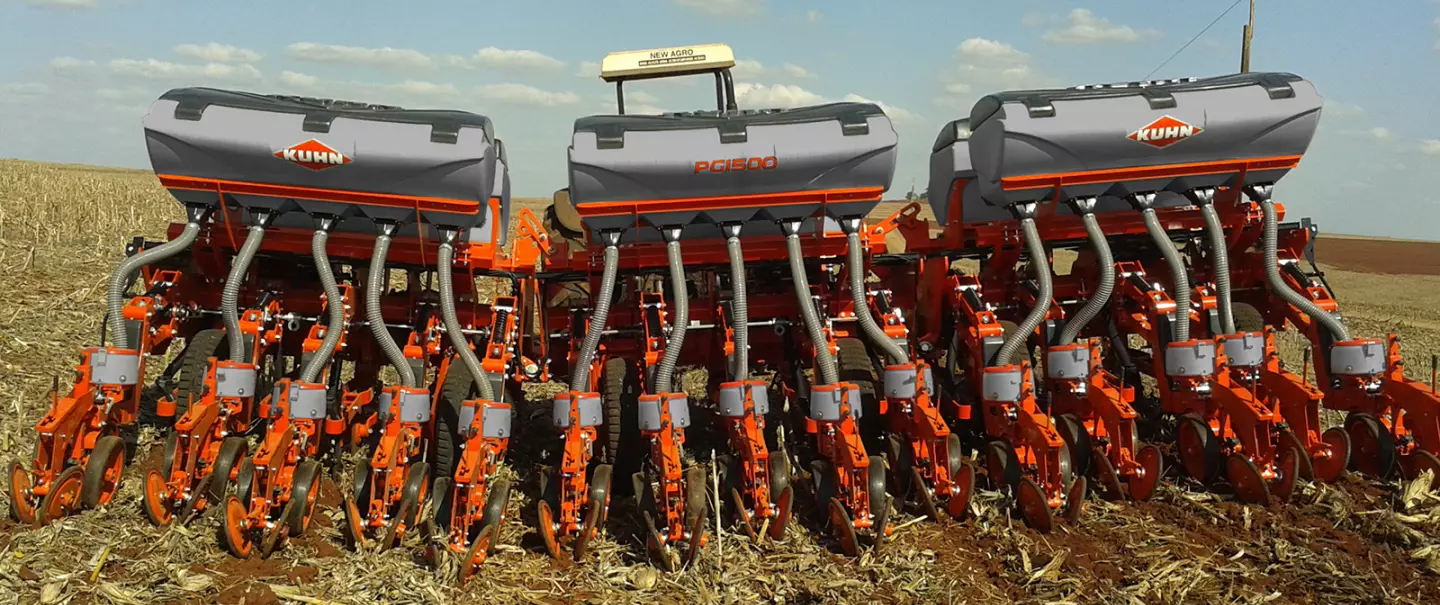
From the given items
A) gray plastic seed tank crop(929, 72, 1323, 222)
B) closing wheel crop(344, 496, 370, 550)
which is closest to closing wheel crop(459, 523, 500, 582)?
closing wheel crop(344, 496, 370, 550)

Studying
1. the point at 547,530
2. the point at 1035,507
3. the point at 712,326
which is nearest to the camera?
the point at 547,530

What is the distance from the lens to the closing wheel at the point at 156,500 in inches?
220

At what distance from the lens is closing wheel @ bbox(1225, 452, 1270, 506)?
6055 mm

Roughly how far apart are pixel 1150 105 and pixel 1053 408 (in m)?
2.35

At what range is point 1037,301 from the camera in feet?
21.4

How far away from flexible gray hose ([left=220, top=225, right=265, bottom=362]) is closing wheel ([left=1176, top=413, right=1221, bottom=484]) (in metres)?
6.61

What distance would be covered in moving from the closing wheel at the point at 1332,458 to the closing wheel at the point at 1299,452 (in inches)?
3.3

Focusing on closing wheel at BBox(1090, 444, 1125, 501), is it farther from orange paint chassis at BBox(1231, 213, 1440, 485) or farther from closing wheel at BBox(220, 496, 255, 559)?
closing wheel at BBox(220, 496, 255, 559)

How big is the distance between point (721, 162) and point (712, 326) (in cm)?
141

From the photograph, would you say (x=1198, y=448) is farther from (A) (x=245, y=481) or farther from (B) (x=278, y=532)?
(A) (x=245, y=481)

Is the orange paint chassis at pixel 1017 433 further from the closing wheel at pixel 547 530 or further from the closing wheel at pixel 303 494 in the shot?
the closing wheel at pixel 303 494

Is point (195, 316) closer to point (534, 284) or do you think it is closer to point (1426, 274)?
point (534, 284)

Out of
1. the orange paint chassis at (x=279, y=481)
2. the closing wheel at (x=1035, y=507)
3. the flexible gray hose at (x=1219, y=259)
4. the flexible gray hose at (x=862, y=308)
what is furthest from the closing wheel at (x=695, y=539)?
the flexible gray hose at (x=1219, y=259)

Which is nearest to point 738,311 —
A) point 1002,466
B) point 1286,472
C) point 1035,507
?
point 1002,466
